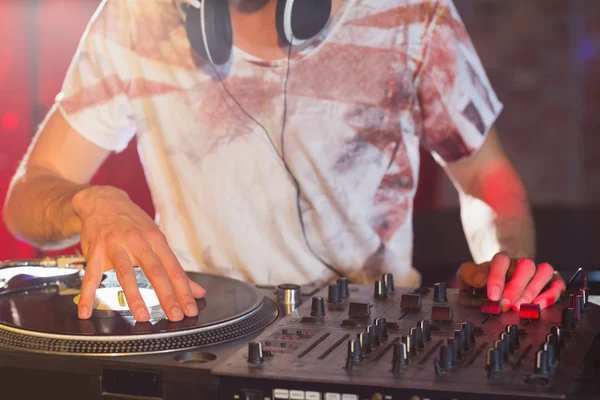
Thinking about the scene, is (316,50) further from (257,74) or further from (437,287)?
(437,287)

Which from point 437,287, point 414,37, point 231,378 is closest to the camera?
point 231,378

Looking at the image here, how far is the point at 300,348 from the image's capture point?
1314 millimetres

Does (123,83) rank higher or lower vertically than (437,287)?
higher

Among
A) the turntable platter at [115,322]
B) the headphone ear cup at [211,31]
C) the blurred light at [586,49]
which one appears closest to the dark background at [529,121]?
the blurred light at [586,49]

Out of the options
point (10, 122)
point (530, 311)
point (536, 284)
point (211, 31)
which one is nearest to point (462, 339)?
point (530, 311)

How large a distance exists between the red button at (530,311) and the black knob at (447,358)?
13.4 inches

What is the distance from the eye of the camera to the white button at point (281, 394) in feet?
3.88

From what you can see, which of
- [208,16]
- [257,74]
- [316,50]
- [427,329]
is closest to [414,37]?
[316,50]

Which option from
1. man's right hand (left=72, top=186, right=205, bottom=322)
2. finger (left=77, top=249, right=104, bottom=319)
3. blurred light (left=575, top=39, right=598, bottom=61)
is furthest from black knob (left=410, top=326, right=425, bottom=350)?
blurred light (left=575, top=39, right=598, bottom=61)

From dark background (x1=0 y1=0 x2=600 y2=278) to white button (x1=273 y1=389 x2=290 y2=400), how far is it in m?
1.19

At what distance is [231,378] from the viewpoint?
1.20 meters

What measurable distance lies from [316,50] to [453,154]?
0.48 metres

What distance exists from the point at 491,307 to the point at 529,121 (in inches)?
38.8

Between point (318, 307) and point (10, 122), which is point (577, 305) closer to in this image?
point (318, 307)
